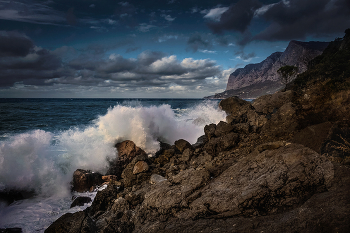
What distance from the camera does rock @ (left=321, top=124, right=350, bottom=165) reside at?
13.8 feet

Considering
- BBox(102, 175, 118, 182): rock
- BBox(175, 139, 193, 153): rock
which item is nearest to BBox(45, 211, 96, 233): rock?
BBox(102, 175, 118, 182): rock

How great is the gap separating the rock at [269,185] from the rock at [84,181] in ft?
21.2

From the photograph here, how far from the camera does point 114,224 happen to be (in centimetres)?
468

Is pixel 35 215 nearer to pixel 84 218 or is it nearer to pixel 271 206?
pixel 84 218

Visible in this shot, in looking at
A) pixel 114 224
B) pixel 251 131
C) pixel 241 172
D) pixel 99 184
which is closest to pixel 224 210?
pixel 241 172

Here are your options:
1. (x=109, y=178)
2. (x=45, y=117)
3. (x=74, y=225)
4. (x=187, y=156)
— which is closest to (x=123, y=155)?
(x=109, y=178)

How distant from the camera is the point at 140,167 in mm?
8359

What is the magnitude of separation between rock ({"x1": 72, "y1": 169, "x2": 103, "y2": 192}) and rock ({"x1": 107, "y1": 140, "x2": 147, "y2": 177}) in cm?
85

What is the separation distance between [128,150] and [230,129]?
5.94 metres

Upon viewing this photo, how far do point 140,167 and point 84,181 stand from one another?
289cm

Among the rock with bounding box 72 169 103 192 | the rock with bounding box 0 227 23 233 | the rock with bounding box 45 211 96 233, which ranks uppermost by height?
the rock with bounding box 45 211 96 233

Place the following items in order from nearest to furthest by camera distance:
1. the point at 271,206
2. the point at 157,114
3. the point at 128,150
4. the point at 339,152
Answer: the point at 271,206
the point at 339,152
the point at 128,150
the point at 157,114

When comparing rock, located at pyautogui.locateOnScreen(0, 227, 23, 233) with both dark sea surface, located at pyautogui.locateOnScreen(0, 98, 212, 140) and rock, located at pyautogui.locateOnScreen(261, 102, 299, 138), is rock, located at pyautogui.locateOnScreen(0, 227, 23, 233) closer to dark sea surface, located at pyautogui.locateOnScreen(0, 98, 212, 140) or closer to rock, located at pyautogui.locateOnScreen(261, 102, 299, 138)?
dark sea surface, located at pyautogui.locateOnScreen(0, 98, 212, 140)

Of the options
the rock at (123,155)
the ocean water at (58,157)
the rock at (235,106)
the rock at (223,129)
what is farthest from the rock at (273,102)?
the rock at (123,155)
